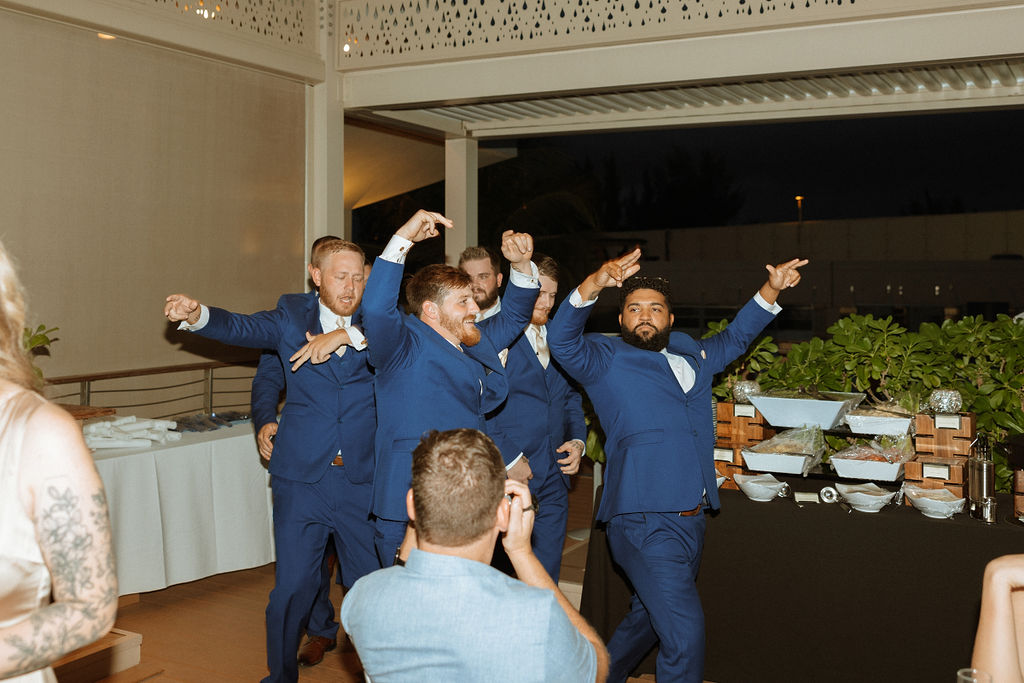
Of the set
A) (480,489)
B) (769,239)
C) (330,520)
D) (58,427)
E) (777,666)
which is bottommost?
(777,666)

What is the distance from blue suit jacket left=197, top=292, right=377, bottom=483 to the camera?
3.69 meters

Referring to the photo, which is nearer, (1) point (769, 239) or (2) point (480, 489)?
(2) point (480, 489)

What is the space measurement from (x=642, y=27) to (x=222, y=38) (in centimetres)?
273

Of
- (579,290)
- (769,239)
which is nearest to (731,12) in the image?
(579,290)

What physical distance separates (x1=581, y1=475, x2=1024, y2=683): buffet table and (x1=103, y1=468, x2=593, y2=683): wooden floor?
1401 mm

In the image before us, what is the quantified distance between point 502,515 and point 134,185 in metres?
4.65

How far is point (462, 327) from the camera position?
3.18m

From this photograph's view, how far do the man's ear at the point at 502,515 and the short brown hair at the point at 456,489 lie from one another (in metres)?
0.02

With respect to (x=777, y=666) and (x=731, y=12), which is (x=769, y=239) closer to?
(x=731, y=12)

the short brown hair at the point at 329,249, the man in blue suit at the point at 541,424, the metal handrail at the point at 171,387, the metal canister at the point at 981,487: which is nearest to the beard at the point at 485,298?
the man in blue suit at the point at 541,424

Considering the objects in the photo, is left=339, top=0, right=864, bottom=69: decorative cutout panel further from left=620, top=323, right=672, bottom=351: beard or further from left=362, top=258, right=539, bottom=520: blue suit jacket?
left=362, top=258, right=539, bottom=520: blue suit jacket

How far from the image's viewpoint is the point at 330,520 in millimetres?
3711

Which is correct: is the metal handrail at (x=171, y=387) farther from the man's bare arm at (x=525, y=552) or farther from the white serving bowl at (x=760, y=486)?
the man's bare arm at (x=525, y=552)

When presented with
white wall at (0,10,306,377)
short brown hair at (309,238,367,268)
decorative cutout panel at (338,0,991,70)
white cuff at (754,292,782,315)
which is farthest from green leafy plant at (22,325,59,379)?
white cuff at (754,292,782,315)
